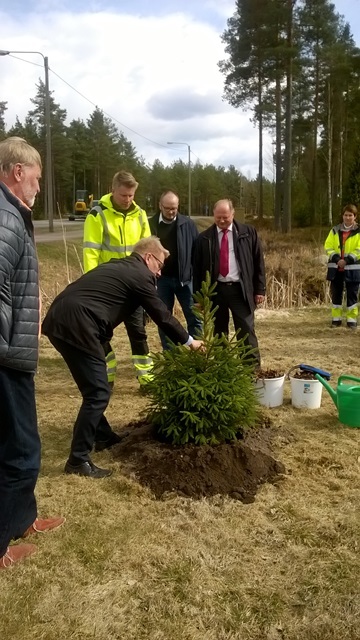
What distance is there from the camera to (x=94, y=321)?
12.6 ft

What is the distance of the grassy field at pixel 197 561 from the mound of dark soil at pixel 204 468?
3.5 inches

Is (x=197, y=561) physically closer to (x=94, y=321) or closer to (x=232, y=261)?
(x=94, y=321)

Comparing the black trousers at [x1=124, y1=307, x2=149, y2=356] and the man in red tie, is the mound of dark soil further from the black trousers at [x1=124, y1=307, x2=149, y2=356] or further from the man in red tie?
the man in red tie

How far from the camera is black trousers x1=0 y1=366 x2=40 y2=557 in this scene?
9.07 ft

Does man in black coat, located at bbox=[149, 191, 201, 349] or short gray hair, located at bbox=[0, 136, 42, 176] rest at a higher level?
short gray hair, located at bbox=[0, 136, 42, 176]

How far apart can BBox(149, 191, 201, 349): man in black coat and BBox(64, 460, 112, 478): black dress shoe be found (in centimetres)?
214

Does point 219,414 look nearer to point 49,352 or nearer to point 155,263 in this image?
point 155,263

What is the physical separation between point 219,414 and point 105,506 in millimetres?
945

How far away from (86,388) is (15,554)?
45.6 inches

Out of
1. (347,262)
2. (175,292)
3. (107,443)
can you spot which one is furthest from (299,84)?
(107,443)

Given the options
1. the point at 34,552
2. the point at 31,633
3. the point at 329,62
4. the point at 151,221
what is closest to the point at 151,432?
the point at 34,552

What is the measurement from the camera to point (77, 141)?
57.0m

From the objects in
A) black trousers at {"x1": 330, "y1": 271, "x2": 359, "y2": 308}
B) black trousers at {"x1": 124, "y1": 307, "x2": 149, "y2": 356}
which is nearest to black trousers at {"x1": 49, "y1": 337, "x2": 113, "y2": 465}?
black trousers at {"x1": 124, "y1": 307, "x2": 149, "y2": 356}

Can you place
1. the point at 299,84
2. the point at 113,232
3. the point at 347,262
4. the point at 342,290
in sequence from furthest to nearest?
1. the point at 299,84
2. the point at 342,290
3. the point at 347,262
4. the point at 113,232
